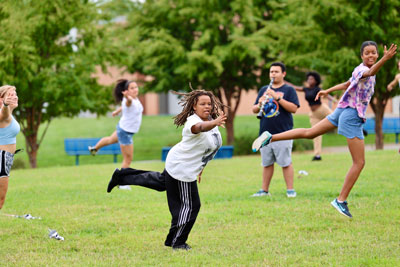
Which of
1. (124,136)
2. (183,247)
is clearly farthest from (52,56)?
(183,247)

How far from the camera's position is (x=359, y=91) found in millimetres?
6586

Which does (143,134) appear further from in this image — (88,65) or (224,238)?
(224,238)

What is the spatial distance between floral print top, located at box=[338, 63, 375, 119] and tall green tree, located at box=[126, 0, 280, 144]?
12734mm

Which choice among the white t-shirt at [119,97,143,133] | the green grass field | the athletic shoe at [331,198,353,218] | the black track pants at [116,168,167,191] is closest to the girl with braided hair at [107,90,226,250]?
the black track pants at [116,168,167,191]

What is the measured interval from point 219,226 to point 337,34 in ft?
43.0

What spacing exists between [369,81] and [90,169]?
9362 mm

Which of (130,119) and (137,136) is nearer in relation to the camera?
(130,119)

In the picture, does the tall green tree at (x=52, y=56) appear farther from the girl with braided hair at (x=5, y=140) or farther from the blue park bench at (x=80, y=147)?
the girl with braided hair at (x=5, y=140)

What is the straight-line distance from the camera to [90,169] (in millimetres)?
14328

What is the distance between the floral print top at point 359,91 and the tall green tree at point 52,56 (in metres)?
11.6

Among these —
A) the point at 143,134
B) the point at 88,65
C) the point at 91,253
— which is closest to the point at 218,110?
the point at 91,253

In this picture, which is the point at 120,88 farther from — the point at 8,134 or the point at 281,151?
the point at 8,134

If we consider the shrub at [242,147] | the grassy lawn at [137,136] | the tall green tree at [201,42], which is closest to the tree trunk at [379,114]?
the tall green tree at [201,42]

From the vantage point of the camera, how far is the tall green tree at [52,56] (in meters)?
16.1
